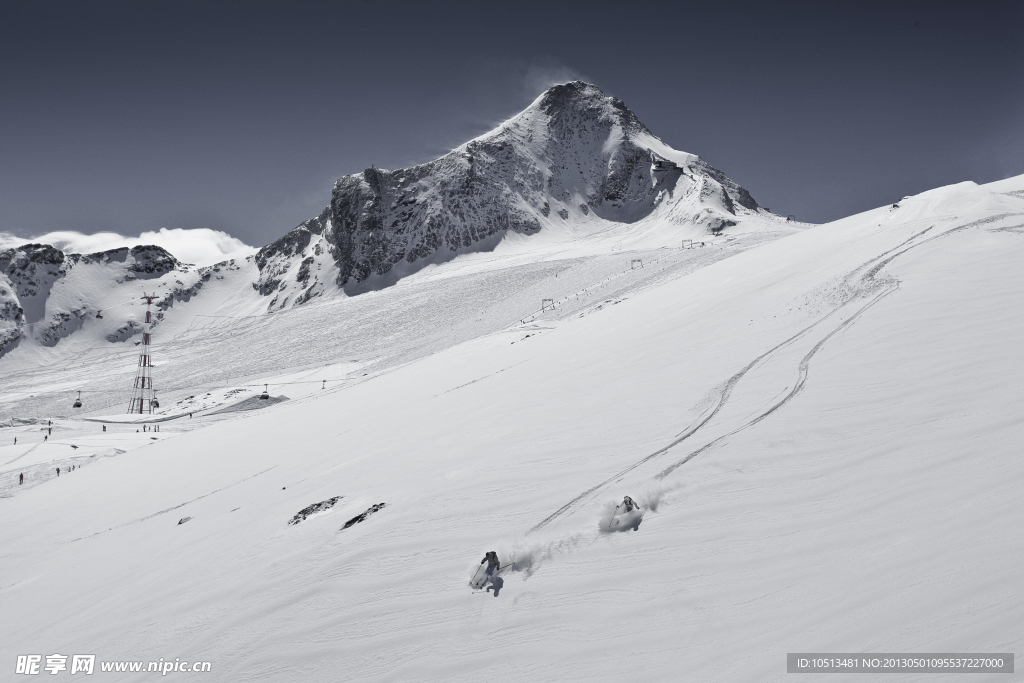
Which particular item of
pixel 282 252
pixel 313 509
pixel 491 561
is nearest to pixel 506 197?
pixel 282 252

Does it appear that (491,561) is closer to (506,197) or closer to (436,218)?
(436,218)

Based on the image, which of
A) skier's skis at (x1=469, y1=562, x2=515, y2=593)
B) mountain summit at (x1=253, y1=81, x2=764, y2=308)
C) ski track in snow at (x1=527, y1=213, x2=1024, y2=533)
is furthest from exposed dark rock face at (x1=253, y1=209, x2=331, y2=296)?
skier's skis at (x1=469, y1=562, x2=515, y2=593)

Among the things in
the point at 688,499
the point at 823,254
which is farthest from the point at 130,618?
the point at 823,254

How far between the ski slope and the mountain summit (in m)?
96.9

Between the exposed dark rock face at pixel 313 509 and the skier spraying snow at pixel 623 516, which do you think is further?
the exposed dark rock face at pixel 313 509

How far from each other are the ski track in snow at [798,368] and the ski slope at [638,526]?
0.06m

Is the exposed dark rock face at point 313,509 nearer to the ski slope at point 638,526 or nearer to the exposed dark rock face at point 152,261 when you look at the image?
the ski slope at point 638,526

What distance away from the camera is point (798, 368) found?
22.9 ft

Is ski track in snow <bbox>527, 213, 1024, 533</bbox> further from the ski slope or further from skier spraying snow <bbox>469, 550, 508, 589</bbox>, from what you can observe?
skier spraying snow <bbox>469, 550, 508, 589</bbox>

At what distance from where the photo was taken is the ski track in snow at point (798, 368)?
17.1 feet

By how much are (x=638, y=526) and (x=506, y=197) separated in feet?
424

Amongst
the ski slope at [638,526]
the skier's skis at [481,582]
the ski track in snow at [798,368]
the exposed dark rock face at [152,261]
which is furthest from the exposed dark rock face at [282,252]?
the skier's skis at [481,582]

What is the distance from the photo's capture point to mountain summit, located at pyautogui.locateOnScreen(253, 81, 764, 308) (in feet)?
389

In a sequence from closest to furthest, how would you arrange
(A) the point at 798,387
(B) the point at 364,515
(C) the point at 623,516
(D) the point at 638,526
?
(D) the point at 638,526
(C) the point at 623,516
(B) the point at 364,515
(A) the point at 798,387
